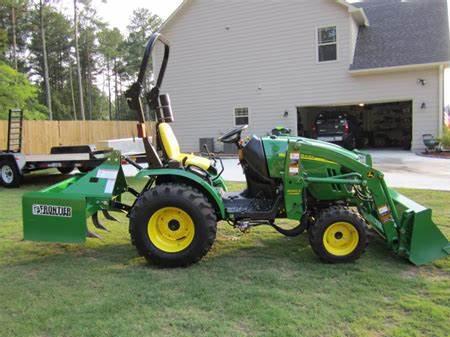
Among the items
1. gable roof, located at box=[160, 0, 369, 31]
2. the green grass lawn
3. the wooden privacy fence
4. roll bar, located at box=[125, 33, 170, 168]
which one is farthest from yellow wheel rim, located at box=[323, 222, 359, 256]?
gable roof, located at box=[160, 0, 369, 31]

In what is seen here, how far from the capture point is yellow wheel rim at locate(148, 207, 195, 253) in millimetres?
4293

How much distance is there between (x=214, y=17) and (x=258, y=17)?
6.64 ft

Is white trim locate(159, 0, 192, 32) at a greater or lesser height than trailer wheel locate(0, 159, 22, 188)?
greater

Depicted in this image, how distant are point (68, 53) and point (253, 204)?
42552mm

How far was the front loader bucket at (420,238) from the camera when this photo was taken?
411 cm

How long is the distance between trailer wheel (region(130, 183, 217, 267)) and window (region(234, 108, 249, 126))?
14749 millimetres

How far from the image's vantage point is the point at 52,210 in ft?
14.5

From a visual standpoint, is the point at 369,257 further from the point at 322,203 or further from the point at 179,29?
the point at 179,29

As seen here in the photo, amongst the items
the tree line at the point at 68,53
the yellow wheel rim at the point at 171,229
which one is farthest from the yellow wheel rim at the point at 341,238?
the tree line at the point at 68,53

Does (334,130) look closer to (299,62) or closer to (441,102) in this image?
(299,62)

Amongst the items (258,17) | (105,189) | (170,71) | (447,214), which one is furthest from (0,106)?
(447,214)

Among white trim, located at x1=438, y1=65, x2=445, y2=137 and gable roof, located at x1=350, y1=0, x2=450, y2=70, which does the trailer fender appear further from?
white trim, located at x1=438, y1=65, x2=445, y2=137

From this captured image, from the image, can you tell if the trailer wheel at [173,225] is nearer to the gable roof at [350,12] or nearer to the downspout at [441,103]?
the downspout at [441,103]

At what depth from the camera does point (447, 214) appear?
6199 millimetres
